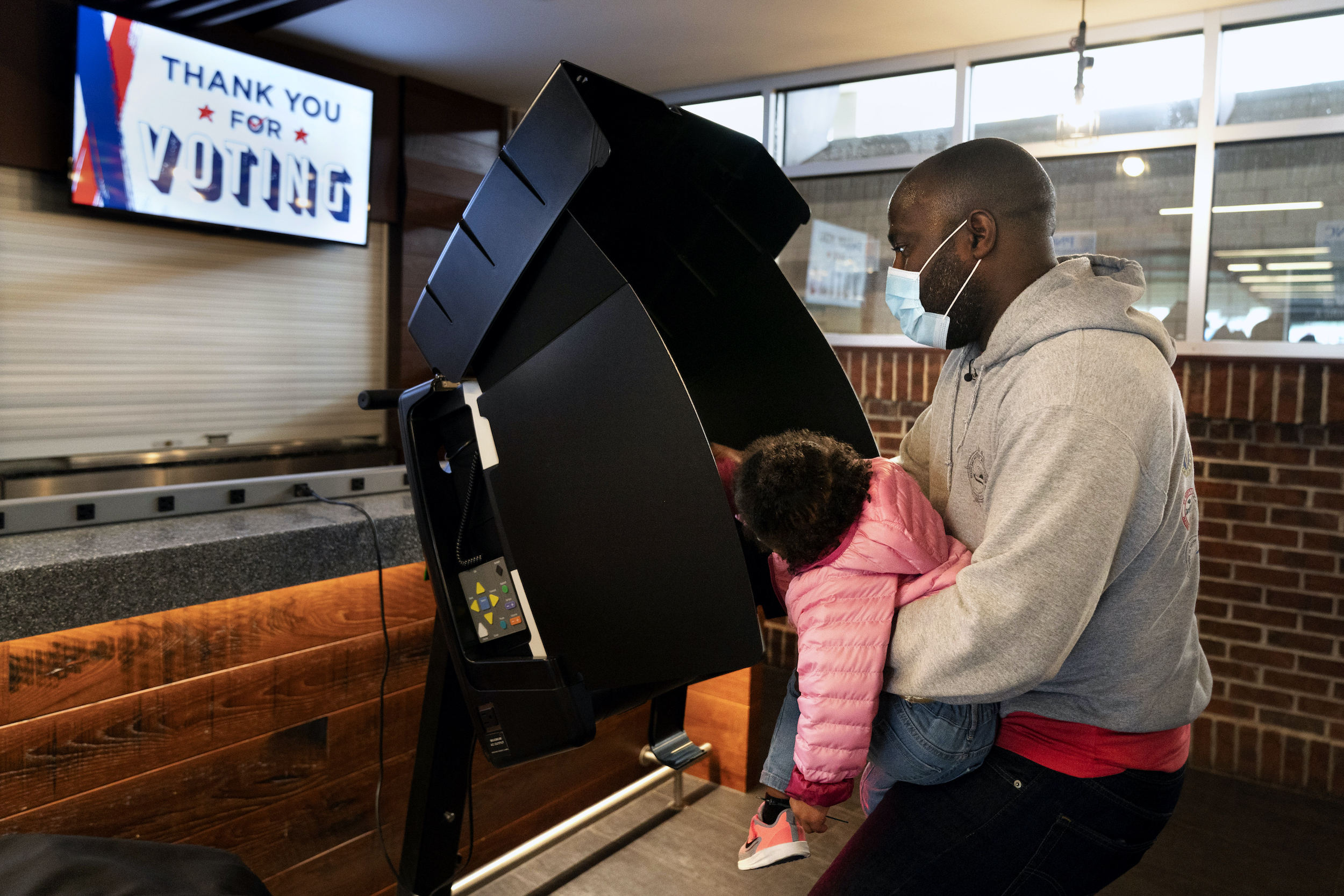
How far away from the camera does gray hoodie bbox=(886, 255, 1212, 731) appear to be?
2.81 ft

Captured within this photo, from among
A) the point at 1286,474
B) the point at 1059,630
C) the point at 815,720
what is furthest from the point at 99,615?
the point at 1286,474

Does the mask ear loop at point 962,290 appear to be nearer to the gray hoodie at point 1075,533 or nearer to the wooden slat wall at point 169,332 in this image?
the gray hoodie at point 1075,533

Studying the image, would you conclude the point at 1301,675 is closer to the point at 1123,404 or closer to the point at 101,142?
the point at 1123,404

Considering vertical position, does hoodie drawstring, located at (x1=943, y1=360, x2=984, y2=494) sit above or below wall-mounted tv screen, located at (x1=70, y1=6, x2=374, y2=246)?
below

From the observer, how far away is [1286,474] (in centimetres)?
303

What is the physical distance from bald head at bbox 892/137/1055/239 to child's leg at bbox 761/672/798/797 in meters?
0.61

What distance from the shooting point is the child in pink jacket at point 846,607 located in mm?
956

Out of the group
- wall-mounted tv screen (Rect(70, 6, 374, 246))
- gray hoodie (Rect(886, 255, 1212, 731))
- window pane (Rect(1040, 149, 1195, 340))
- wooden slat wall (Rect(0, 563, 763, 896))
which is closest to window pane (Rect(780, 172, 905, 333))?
window pane (Rect(1040, 149, 1195, 340))

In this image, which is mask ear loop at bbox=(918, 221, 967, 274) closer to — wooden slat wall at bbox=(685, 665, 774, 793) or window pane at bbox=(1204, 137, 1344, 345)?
wooden slat wall at bbox=(685, 665, 774, 793)

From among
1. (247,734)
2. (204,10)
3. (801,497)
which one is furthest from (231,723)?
(204,10)

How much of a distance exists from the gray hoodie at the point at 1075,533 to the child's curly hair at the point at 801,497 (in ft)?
0.42

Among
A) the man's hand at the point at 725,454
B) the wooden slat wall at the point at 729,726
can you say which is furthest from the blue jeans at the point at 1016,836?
the wooden slat wall at the point at 729,726

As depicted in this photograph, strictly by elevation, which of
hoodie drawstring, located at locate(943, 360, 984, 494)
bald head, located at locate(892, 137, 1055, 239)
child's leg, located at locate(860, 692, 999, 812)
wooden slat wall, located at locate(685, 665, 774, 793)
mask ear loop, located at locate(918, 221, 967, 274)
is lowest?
wooden slat wall, located at locate(685, 665, 774, 793)

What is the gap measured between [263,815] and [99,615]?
0.57 meters
